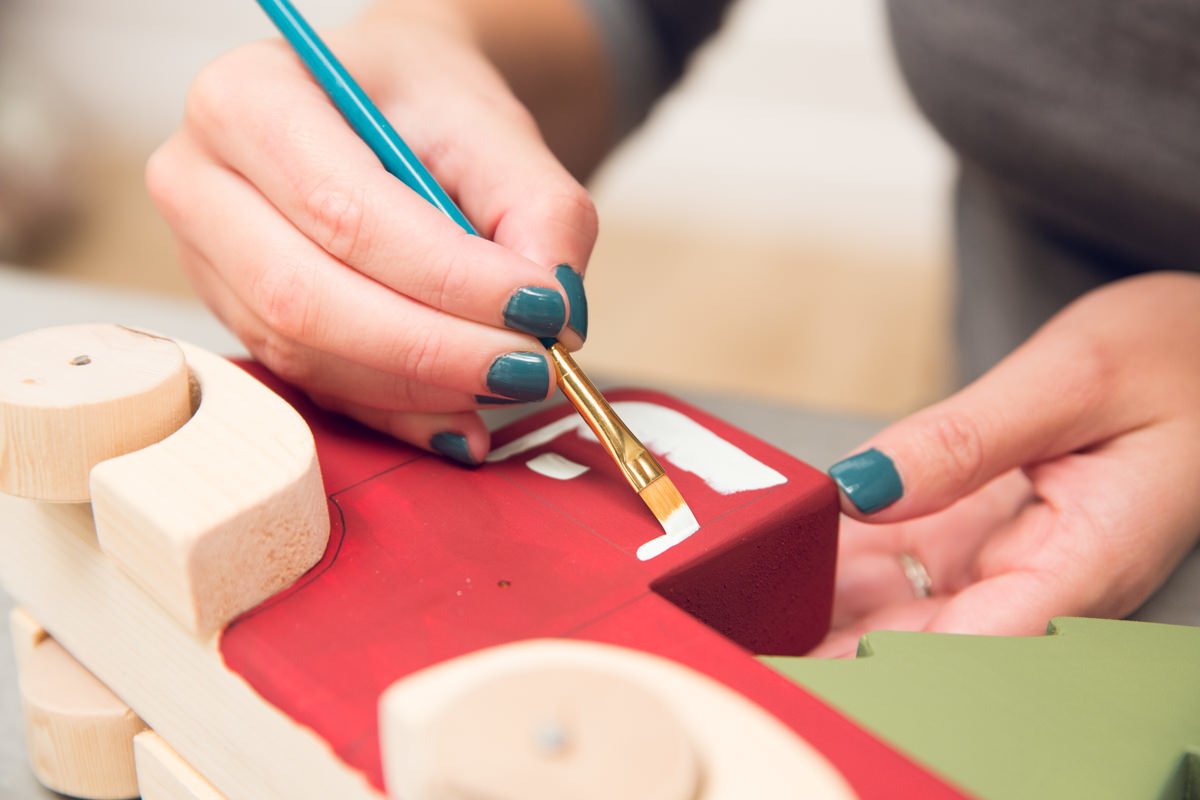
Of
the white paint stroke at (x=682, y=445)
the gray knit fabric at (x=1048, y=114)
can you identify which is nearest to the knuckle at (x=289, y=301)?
the white paint stroke at (x=682, y=445)

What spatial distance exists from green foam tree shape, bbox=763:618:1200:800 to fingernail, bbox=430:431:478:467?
0.55 feet

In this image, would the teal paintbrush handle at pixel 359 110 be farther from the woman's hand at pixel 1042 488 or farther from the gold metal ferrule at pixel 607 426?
the woman's hand at pixel 1042 488

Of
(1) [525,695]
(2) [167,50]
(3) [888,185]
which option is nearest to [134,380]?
(1) [525,695]

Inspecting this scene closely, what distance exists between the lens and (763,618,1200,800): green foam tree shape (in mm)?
281

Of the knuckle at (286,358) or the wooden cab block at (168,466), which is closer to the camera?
the wooden cab block at (168,466)

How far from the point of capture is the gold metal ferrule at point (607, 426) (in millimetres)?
395

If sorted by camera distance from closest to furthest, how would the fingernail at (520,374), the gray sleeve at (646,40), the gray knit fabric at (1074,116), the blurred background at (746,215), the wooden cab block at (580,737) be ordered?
1. the wooden cab block at (580,737)
2. the fingernail at (520,374)
3. the gray knit fabric at (1074,116)
4. the gray sleeve at (646,40)
5. the blurred background at (746,215)

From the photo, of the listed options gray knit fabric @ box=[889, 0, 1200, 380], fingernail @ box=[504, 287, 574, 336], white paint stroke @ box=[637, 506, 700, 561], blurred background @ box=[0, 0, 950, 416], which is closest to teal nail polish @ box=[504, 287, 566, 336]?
fingernail @ box=[504, 287, 574, 336]

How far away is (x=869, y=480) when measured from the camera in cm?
43

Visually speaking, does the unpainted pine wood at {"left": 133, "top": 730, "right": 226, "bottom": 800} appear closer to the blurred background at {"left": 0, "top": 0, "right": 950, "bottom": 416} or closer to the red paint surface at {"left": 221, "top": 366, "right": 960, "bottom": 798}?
the red paint surface at {"left": 221, "top": 366, "right": 960, "bottom": 798}

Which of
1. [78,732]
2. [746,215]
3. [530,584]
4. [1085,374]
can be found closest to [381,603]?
[530,584]

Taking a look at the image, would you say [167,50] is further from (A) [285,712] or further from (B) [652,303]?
(A) [285,712]

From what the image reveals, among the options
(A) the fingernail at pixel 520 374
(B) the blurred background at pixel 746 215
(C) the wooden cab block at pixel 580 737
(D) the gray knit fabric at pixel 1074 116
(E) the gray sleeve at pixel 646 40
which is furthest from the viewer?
(B) the blurred background at pixel 746 215

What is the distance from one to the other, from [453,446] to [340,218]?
0.37ft
